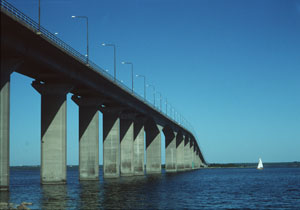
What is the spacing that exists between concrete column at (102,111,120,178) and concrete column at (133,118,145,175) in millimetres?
18723

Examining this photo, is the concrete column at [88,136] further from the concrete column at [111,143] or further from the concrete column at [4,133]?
the concrete column at [4,133]

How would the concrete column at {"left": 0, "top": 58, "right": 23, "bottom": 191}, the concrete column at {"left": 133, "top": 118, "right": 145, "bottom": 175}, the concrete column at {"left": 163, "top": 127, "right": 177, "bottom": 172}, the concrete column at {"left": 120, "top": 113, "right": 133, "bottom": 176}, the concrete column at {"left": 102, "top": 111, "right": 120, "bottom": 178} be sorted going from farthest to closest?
the concrete column at {"left": 163, "top": 127, "right": 177, "bottom": 172} < the concrete column at {"left": 133, "top": 118, "right": 145, "bottom": 175} < the concrete column at {"left": 120, "top": 113, "right": 133, "bottom": 176} < the concrete column at {"left": 102, "top": 111, "right": 120, "bottom": 178} < the concrete column at {"left": 0, "top": 58, "right": 23, "bottom": 191}

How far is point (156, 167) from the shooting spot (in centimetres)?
11494

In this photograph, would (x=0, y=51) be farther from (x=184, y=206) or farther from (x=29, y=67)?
(x=184, y=206)

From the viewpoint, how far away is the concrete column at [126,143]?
9188 cm

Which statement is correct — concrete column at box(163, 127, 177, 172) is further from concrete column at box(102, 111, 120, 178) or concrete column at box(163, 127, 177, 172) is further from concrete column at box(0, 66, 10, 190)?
concrete column at box(0, 66, 10, 190)

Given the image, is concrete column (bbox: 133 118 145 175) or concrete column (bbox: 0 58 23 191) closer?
concrete column (bbox: 0 58 23 191)

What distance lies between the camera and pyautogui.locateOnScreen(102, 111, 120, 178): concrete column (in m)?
82.0

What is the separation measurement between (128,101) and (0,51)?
44517 mm

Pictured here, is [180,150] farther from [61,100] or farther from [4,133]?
[4,133]

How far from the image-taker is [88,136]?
69.8 m

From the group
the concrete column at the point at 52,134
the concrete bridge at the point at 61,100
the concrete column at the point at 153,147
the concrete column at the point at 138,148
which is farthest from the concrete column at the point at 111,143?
the concrete column at the point at 153,147

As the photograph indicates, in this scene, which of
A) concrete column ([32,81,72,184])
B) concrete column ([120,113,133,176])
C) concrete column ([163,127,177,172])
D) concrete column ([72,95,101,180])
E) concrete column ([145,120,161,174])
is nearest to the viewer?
concrete column ([32,81,72,184])

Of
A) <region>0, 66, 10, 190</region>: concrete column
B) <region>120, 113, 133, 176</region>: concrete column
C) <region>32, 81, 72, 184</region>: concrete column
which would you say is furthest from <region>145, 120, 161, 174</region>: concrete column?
<region>0, 66, 10, 190</region>: concrete column
